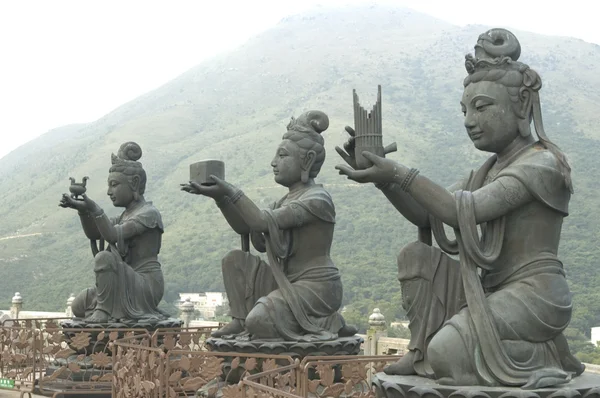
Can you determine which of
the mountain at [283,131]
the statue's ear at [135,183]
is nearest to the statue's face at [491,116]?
the statue's ear at [135,183]

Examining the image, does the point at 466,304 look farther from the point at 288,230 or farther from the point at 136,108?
the point at 136,108

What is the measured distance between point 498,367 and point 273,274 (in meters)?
3.20

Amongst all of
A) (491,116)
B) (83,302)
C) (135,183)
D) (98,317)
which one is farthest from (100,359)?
(491,116)

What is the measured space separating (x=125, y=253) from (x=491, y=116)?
5.77 metres

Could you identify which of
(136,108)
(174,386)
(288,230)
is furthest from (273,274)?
(136,108)

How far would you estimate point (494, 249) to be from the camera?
4.61 meters

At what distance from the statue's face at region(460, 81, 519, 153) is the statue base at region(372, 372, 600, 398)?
4.41ft

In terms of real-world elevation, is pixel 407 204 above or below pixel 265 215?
below

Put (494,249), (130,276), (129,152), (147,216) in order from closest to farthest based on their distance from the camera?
(494,249)
(130,276)
(147,216)
(129,152)

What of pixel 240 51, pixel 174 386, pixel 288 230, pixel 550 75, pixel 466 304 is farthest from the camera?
pixel 240 51

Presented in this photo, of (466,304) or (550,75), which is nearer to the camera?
(466,304)

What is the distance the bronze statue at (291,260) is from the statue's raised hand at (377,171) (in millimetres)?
2325

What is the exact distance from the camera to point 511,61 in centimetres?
477

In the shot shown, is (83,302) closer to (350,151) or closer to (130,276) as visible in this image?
(130,276)
